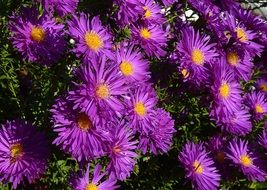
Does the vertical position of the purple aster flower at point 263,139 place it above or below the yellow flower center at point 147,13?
below

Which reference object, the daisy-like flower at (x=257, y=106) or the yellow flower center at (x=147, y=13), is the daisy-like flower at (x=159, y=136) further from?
the daisy-like flower at (x=257, y=106)

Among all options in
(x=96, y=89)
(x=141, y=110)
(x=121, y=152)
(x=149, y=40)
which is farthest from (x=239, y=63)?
(x=96, y=89)

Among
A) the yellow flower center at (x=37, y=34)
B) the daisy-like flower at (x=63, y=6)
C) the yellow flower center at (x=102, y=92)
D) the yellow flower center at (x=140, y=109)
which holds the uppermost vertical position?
the daisy-like flower at (x=63, y=6)

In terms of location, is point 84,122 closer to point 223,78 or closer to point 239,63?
point 223,78

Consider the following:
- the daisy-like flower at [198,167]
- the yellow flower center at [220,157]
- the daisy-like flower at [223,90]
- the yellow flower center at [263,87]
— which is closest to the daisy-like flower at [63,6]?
the daisy-like flower at [223,90]

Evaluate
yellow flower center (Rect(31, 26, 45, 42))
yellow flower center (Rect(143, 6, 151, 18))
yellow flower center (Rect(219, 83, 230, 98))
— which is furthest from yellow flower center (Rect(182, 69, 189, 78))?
yellow flower center (Rect(31, 26, 45, 42))

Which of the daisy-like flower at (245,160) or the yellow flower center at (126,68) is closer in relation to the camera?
the yellow flower center at (126,68)

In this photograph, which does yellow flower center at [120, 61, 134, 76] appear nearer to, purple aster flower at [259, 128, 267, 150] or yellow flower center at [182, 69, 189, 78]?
yellow flower center at [182, 69, 189, 78]
